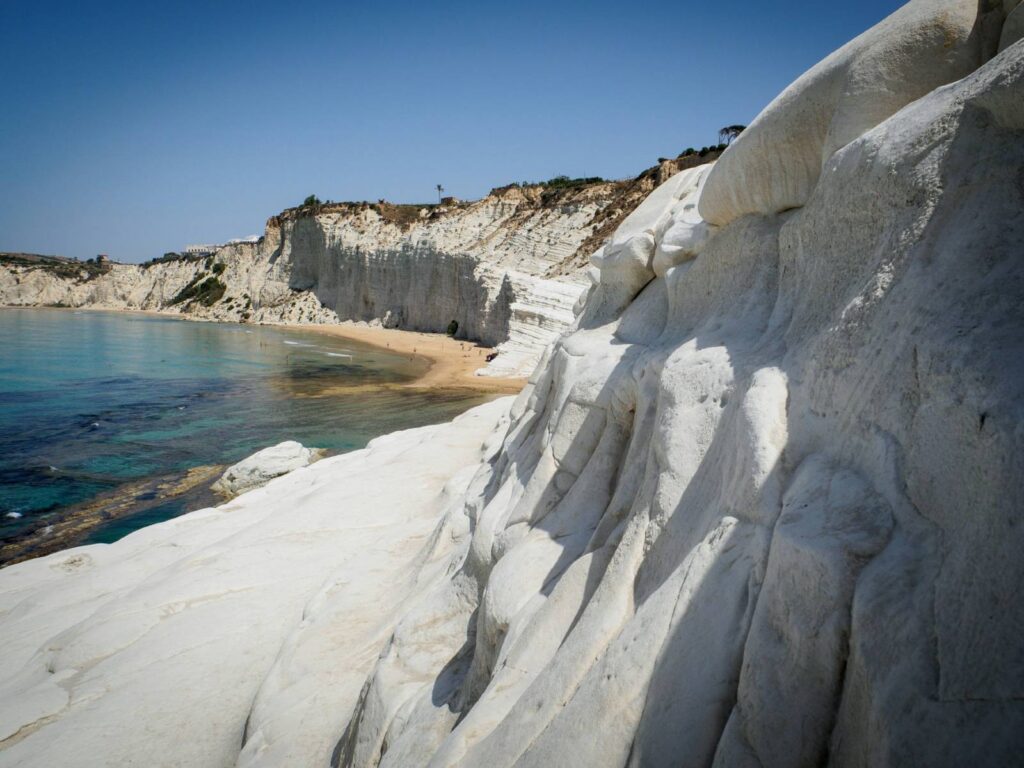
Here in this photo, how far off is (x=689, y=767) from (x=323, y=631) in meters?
5.06

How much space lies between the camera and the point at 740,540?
2561mm

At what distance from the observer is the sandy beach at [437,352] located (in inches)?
1109

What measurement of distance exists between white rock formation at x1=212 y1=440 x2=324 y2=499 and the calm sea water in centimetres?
101

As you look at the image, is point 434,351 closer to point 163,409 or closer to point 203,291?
point 163,409

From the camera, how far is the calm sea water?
600 inches

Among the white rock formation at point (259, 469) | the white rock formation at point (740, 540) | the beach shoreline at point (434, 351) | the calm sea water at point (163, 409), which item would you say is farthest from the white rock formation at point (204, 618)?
the beach shoreline at point (434, 351)

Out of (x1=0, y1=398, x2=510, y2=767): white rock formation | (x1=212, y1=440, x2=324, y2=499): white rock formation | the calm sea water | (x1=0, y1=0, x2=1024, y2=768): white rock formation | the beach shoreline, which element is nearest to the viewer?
(x1=0, y1=0, x2=1024, y2=768): white rock formation

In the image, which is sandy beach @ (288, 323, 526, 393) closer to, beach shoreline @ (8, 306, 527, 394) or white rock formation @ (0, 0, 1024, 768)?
beach shoreline @ (8, 306, 527, 394)

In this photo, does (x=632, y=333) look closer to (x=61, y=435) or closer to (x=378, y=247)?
(x=61, y=435)

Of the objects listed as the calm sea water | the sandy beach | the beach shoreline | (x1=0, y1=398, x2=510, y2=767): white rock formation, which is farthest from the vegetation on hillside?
(x1=0, y1=398, x2=510, y2=767): white rock formation

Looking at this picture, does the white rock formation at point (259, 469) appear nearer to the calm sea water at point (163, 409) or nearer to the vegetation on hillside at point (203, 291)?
the calm sea water at point (163, 409)

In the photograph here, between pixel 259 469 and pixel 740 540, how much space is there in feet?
48.1

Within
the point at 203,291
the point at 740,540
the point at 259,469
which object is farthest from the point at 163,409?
the point at 203,291

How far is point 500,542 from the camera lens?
5.16m
